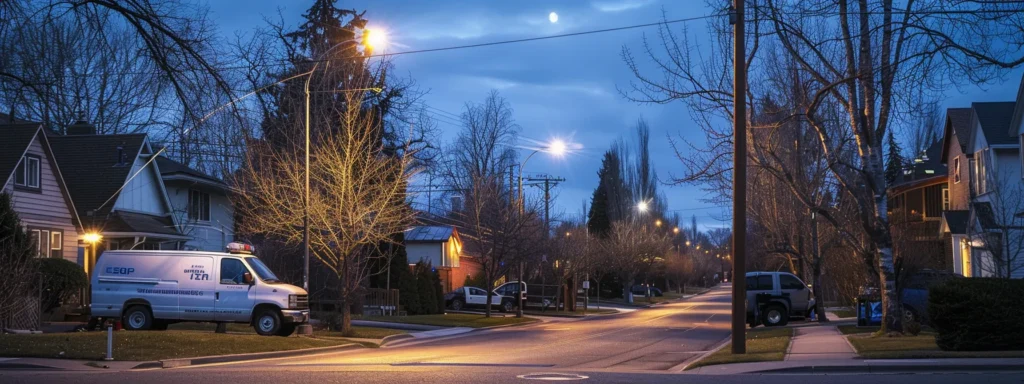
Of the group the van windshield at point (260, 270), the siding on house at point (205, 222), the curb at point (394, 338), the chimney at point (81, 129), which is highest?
the chimney at point (81, 129)

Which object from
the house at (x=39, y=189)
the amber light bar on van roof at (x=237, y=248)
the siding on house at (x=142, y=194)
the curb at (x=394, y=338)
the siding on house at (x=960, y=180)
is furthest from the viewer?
the siding on house at (x=960, y=180)

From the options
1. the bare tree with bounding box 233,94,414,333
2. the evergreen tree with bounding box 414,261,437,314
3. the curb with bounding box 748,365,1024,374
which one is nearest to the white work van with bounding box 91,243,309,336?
the bare tree with bounding box 233,94,414,333

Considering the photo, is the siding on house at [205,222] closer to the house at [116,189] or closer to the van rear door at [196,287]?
the house at [116,189]

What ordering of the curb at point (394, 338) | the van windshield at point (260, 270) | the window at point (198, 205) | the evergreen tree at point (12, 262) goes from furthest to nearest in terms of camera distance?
the window at point (198, 205) → the curb at point (394, 338) → the van windshield at point (260, 270) → the evergreen tree at point (12, 262)

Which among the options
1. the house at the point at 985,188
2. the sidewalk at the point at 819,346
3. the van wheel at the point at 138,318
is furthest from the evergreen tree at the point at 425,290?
the house at the point at 985,188

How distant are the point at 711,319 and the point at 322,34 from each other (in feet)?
73.2

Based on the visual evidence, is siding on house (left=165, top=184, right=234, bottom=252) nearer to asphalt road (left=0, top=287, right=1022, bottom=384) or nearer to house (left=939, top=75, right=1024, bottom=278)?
asphalt road (left=0, top=287, right=1022, bottom=384)

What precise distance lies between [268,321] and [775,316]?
17888 mm

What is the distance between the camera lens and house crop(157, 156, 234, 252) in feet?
125

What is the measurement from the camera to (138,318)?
24.3m

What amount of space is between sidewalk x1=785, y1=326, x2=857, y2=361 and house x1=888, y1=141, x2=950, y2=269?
4.40 meters

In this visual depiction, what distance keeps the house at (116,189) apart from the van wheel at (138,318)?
808 cm

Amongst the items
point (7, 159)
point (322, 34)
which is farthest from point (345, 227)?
point (322, 34)

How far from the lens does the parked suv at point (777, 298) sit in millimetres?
32812
